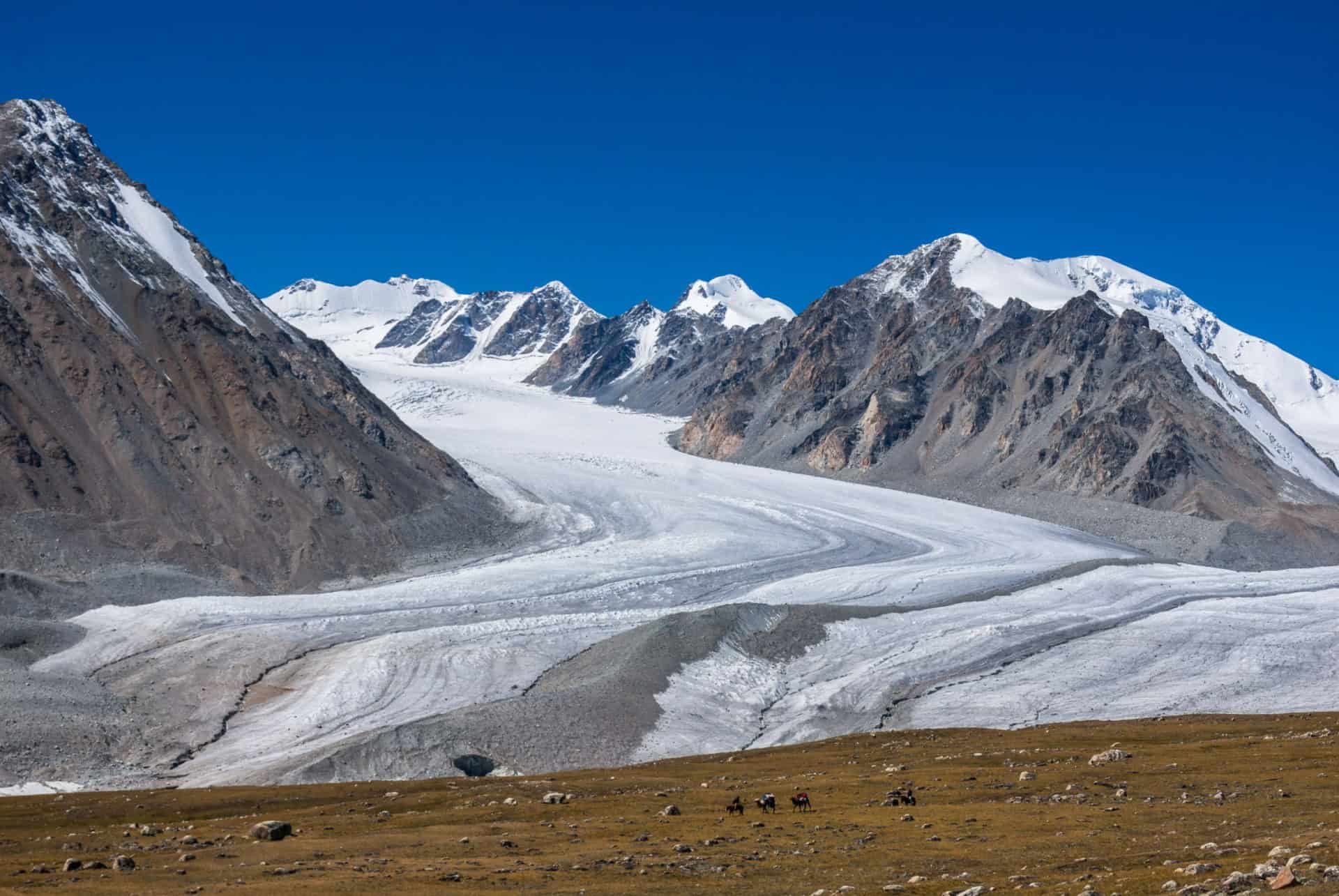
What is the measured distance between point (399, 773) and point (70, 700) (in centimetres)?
1946

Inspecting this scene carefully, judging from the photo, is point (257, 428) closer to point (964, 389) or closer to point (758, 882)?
point (758, 882)

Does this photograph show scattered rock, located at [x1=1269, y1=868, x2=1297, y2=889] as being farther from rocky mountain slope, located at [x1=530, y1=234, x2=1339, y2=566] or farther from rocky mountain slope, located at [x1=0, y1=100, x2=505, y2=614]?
rocky mountain slope, located at [x1=530, y1=234, x2=1339, y2=566]

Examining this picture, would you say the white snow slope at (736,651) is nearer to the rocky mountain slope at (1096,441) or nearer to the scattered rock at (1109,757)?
the scattered rock at (1109,757)

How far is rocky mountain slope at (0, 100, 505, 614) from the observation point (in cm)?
8906

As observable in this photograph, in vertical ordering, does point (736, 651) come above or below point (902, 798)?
above

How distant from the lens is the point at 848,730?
6581 centimetres

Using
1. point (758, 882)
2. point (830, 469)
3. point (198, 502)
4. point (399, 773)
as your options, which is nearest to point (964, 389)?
point (830, 469)

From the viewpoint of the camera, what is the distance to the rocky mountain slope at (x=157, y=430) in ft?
292

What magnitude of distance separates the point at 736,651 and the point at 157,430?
173 feet

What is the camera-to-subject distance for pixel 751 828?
31.8 meters

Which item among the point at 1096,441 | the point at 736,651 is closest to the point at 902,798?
the point at 736,651

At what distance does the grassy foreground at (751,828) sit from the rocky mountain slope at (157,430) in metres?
46.9

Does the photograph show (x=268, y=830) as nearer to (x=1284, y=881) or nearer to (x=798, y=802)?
(x=798, y=802)

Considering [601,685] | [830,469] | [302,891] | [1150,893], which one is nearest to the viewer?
[1150,893]
